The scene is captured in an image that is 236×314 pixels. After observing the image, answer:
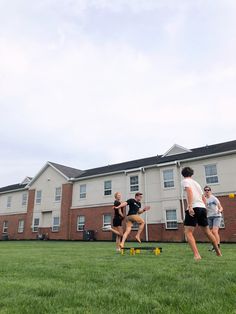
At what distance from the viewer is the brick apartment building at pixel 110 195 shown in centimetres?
2248

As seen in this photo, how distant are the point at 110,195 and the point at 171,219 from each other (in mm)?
6826

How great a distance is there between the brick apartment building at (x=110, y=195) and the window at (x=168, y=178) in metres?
0.09

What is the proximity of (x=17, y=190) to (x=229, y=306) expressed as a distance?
3748cm

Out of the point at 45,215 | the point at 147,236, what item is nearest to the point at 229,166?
the point at 147,236

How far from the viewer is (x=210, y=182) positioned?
74.7ft

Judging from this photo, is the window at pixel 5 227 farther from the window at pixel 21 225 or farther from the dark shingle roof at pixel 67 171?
the dark shingle roof at pixel 67 171

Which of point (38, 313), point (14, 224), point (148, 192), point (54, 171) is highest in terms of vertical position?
point (54, 171)

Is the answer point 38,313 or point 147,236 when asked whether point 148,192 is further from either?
point 38,313

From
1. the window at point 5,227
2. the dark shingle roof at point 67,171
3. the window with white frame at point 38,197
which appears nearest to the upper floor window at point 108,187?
the dark shingle roof at point 67,171

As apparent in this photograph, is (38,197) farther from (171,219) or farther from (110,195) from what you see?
(171,219)

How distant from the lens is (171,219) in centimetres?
2412

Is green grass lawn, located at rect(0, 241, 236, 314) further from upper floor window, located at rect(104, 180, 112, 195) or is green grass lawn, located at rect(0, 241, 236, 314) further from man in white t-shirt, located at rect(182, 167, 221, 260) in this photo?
upper floor window, located at rect(104, 180, 112, 195)

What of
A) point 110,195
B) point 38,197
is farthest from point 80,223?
point 38,197

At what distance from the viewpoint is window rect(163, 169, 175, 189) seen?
24728mm
